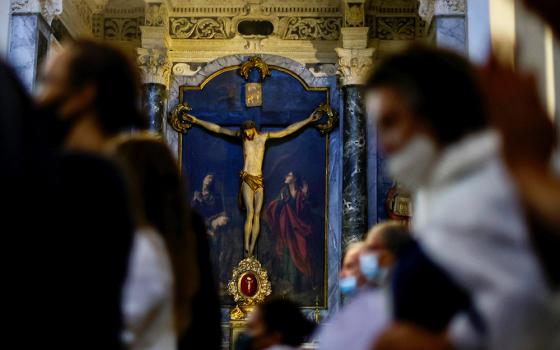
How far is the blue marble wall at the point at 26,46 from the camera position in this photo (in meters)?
9.89

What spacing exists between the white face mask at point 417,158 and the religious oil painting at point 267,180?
1076cm

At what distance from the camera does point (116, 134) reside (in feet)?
7.55

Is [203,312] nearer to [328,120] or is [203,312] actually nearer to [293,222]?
[293,222]

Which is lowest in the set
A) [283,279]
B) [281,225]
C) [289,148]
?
[283,279]

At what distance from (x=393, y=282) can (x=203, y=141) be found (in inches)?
450

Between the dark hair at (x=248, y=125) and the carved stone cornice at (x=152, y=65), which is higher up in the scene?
the carved stone cornice at (x=152, y=65)

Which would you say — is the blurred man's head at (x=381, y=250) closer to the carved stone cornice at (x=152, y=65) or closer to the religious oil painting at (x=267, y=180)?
the religious oil painting at (x=267, y=180)

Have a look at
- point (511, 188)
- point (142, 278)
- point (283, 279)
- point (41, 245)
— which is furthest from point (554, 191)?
point (283, 279)

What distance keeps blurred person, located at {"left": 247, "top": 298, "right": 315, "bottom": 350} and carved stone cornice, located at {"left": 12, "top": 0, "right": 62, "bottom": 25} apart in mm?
6403

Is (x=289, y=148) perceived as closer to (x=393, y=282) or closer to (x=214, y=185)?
(x=214, y=185)

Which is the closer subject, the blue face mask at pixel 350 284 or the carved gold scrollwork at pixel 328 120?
the blue face mask at pixel 350 284

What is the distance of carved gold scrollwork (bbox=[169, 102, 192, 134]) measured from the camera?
13.1 m

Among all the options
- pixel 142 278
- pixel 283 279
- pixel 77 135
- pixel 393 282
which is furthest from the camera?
pixel 283 279

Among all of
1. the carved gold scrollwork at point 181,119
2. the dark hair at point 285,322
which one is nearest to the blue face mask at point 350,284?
the dark hair at point 285,322
